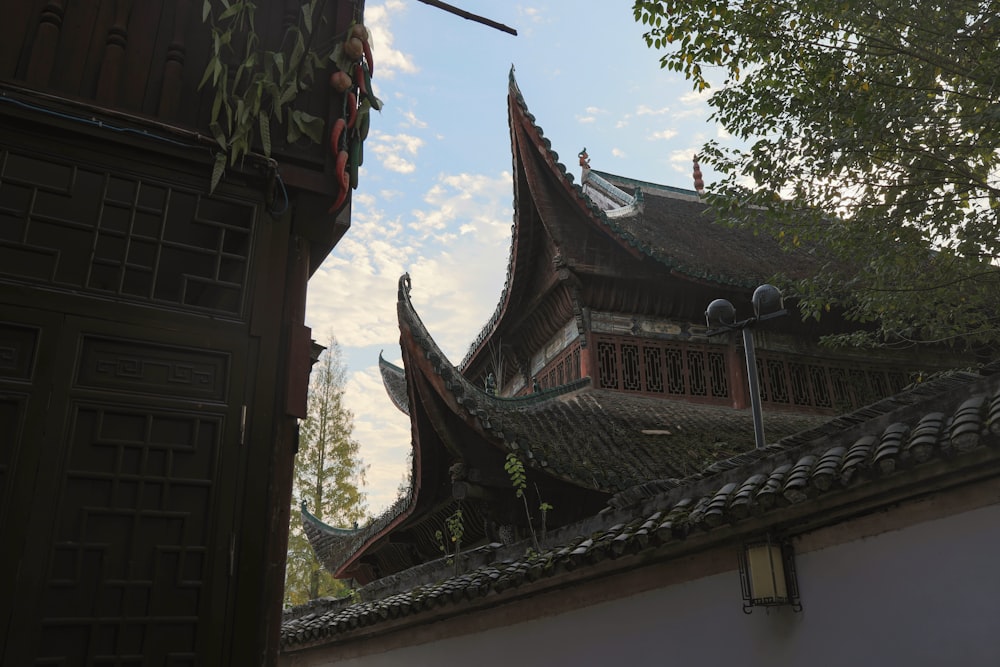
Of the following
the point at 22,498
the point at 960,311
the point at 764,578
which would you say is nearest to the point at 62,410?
the point at 22,498

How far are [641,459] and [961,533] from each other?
4412 mm

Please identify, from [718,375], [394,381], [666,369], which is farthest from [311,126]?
[394,381]

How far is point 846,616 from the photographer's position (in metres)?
4.07

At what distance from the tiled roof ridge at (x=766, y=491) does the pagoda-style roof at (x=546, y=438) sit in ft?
3.49

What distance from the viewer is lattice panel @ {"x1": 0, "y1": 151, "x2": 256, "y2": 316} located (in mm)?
3555

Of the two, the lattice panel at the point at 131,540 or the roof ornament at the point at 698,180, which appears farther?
the roof ornament at the point at 698,180

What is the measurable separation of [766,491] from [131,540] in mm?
3025

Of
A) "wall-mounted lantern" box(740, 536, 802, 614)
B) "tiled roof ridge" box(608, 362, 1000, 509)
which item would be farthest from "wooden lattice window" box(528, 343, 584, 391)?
"wall-mounted lantern" box(740, 536, 802, 614)

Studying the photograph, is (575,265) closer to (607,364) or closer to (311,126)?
(607,364)

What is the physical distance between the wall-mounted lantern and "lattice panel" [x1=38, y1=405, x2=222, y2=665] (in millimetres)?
2869

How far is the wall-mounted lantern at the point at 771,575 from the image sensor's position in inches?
170

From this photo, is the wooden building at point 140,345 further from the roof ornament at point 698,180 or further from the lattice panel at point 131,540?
the roof ornament at point 698,180

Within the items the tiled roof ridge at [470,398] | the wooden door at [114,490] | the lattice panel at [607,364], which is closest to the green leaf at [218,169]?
the wooden door at [114,490]

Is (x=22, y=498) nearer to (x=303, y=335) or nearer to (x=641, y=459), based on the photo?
(x=303, y=335)
